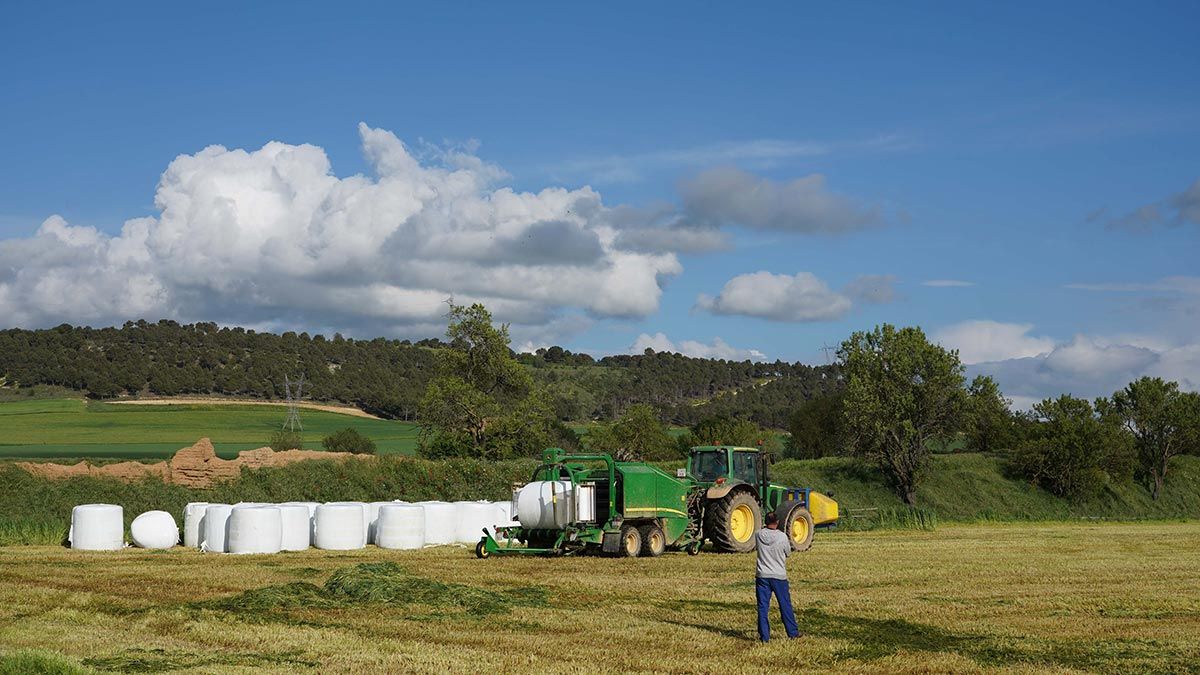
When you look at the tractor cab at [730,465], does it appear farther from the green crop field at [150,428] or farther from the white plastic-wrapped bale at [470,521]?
the green crop field at [150,428]

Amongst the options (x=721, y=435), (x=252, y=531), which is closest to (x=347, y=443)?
(x=721, y=435)

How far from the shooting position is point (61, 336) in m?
139

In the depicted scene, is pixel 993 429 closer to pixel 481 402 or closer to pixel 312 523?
pixel 481 402

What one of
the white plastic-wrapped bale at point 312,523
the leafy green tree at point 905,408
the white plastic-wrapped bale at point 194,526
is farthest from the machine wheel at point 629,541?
the leafy green tree at point 905,408

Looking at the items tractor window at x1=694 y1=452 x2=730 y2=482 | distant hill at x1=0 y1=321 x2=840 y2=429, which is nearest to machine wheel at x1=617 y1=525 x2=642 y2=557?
tractor window at x1=694 y1=452 x2=730 y2=482

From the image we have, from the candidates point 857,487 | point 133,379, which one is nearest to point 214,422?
point 133,379

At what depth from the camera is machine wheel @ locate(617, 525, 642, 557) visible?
26.0 metres

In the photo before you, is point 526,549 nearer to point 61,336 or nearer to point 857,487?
point 857,487

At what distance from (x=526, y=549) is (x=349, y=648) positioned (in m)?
13.2

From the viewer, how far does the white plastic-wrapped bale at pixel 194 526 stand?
31270 mm

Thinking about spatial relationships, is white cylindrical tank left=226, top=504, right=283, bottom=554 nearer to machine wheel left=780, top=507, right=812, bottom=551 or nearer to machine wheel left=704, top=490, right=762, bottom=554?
machine wheel left=704, top=490, right=762, bottom=554

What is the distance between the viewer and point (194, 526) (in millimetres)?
31469

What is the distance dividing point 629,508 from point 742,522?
147 inches

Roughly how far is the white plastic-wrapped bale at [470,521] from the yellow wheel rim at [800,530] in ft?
29.1
